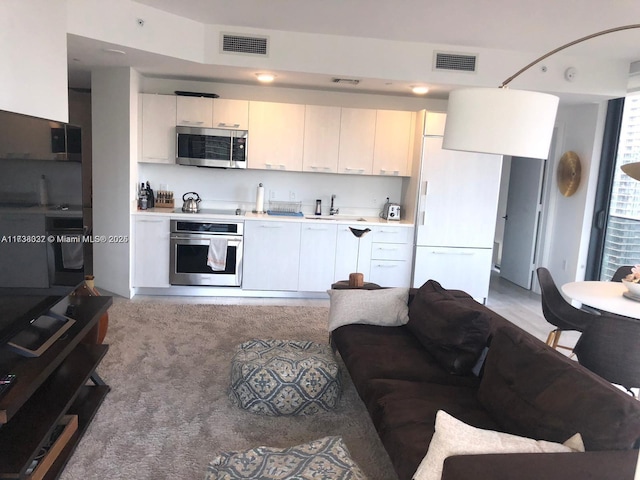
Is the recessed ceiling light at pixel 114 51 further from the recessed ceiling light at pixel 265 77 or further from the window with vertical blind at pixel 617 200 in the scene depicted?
the window with vertical blind at pixel 617 200

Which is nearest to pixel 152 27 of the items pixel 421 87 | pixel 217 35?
pixel 217 35

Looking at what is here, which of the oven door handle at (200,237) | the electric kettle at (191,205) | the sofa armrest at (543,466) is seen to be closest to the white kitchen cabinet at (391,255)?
the oven door handle at (200,237)

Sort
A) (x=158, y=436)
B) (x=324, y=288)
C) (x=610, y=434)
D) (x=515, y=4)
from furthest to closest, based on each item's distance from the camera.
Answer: (x=324, y=288), (x=515, y=4), (x=158, y=436), (x=610, y=434)

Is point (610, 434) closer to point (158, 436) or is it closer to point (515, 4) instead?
point (158, 436)

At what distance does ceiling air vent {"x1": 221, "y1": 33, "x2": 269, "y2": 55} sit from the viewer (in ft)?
14.8

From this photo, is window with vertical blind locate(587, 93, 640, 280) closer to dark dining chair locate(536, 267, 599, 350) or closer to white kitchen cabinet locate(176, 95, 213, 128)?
dark dining chair locate(536, 267, 599, 350)

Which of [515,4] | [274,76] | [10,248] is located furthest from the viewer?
[274,76]

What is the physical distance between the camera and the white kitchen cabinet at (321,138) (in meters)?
5.41

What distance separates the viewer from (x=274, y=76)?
496cm

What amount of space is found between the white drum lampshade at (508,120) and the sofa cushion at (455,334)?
91cm

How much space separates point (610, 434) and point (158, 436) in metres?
2.10

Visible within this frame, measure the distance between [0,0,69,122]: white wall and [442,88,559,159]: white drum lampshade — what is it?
8.11 ft

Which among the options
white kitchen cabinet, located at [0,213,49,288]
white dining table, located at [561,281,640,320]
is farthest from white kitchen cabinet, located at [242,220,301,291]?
white kitchen cabinet, located at [0,213,49,288]

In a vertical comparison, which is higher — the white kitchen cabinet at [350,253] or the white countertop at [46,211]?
the white countertop at [46,211]
